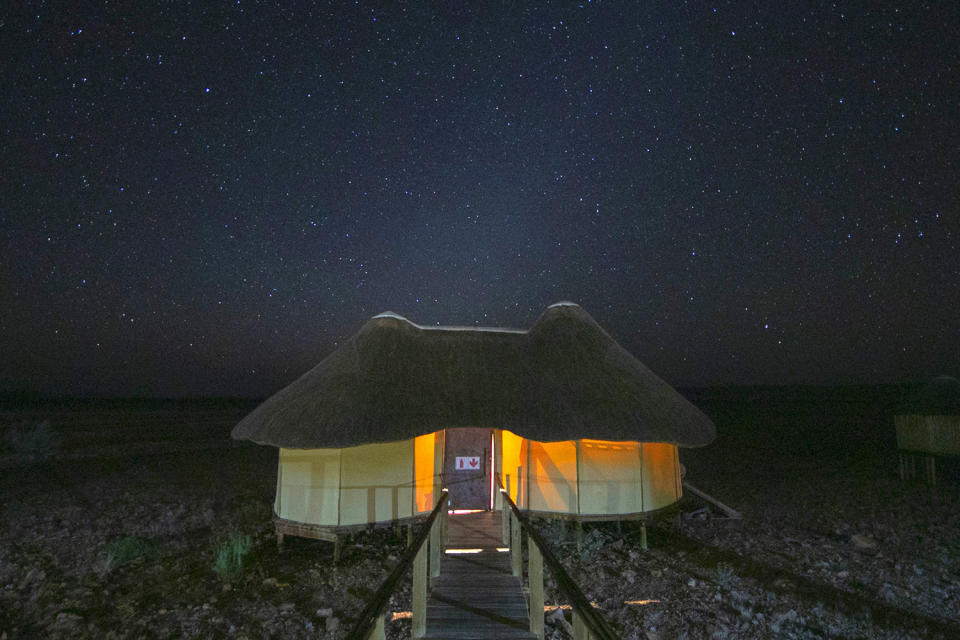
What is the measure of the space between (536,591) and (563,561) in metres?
4.99

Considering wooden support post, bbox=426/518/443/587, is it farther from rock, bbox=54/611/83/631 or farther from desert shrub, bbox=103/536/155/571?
desert shrub, bbox=103/536/155/571

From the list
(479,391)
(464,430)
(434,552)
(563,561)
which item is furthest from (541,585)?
(464,430)

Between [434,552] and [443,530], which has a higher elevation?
[434,552]

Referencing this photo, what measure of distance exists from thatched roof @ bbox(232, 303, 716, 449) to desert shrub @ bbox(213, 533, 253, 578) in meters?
2.13

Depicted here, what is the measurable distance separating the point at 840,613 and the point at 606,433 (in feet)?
15.3

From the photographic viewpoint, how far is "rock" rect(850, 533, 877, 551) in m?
11.2

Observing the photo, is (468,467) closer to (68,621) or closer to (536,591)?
(536,591)

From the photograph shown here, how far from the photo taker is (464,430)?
44.0ft

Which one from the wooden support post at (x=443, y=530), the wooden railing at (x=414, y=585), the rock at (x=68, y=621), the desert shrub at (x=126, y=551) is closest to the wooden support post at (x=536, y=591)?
the wooden railing at (x=414, y=585)

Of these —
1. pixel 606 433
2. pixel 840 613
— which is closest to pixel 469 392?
pixel 606 433

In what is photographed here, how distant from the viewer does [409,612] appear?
7746mm

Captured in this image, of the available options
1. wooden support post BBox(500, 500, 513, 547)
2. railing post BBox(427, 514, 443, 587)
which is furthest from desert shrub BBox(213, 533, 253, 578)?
wooden support post BBox(500, 500, 513, 547)

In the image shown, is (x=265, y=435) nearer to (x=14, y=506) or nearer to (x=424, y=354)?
(x=424, y=354)

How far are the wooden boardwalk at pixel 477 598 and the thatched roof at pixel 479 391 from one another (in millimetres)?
2812
